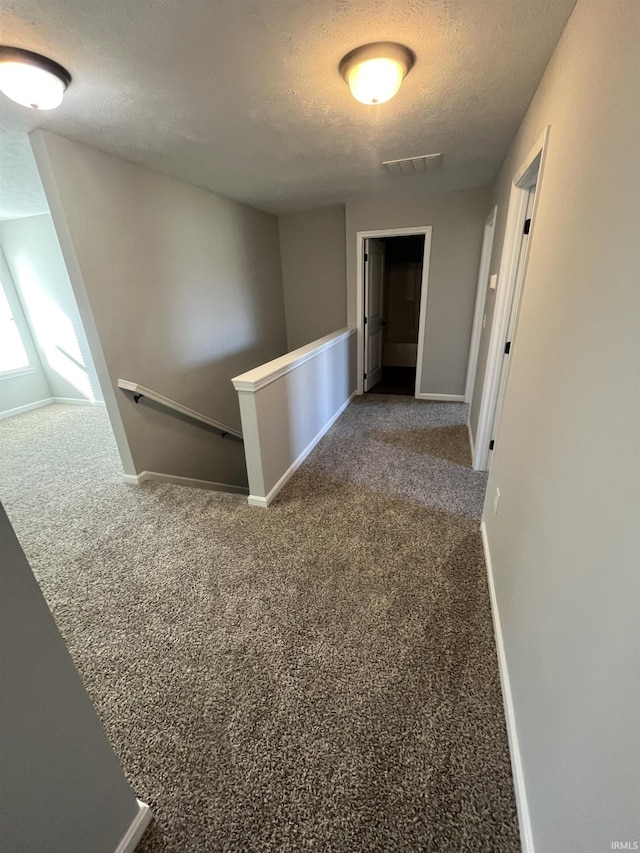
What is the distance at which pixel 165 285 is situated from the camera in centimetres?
290

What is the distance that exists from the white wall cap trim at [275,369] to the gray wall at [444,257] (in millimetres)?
1477

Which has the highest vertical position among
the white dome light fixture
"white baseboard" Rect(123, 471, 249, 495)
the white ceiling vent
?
the white ceiling vent

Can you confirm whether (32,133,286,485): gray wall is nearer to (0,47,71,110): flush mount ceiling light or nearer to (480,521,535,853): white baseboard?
(0,47,71,110): flush mount ceiling light

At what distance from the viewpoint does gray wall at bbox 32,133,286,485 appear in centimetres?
222

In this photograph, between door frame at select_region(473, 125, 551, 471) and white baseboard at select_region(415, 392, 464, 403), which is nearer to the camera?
door frame at select_region(473, 125, 551, 471)

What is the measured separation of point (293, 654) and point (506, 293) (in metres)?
2.48

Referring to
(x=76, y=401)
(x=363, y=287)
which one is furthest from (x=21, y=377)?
(x=363, y=287)

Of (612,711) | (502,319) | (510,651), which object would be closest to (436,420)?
(502,319)

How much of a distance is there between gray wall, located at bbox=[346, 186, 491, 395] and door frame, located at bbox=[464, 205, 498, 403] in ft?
0.30

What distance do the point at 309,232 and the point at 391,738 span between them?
5.01 metres

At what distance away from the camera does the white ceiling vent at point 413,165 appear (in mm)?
2650

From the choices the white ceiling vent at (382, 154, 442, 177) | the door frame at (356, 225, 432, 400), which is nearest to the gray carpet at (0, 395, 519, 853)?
the door frame at (356, 225, 432, 400)

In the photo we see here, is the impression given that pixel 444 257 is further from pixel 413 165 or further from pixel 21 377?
pixel 21 377

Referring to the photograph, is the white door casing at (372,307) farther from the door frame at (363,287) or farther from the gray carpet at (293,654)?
the gray carpet at (293,654)
